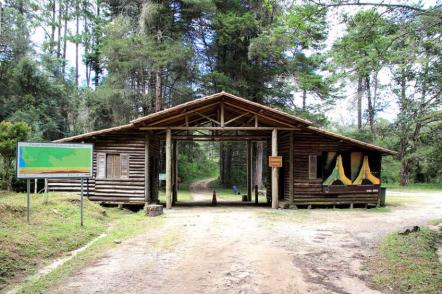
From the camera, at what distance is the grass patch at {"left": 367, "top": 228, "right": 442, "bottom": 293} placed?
586 centimetres

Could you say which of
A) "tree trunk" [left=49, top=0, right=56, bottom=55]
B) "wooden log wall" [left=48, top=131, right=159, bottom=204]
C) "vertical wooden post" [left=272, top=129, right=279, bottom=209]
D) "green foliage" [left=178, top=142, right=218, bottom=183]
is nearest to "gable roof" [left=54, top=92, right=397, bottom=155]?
"wooden log wall" [left=48, top=131, right=159, bottom=204]

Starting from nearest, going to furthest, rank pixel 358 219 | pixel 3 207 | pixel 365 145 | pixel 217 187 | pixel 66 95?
1. pixel 3 207
2. pixel 358 219
3. pixel 365 145
4. pixel 66 95
5. pixel 217 187

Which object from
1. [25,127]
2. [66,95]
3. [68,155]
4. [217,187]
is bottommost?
[217,187]

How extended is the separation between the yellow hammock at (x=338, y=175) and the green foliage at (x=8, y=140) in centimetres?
1478

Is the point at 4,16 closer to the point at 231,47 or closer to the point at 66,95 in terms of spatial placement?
the point at 66,95

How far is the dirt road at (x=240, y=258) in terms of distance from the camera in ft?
18.8

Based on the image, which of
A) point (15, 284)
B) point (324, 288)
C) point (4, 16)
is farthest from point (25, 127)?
point (324, 288)

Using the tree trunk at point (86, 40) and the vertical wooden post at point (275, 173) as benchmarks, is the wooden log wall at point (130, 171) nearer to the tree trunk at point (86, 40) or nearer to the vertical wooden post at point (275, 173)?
the vertical wooden post at point (275, 173)

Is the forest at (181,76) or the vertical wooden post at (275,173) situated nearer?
the vertical wooden post at (275,173)

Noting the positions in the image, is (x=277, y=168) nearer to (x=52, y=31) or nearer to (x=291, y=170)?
(x=291, y=170)

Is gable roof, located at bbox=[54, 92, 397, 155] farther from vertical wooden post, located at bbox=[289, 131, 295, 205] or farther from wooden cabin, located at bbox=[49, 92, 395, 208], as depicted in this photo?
vertical wooden post, located at bbox=[289, 131, 295, 205]

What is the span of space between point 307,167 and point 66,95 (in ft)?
67.1

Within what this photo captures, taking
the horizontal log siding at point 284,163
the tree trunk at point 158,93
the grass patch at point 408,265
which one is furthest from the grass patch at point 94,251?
the tree trunk at point 158,93

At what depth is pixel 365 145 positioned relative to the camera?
16.8 m
